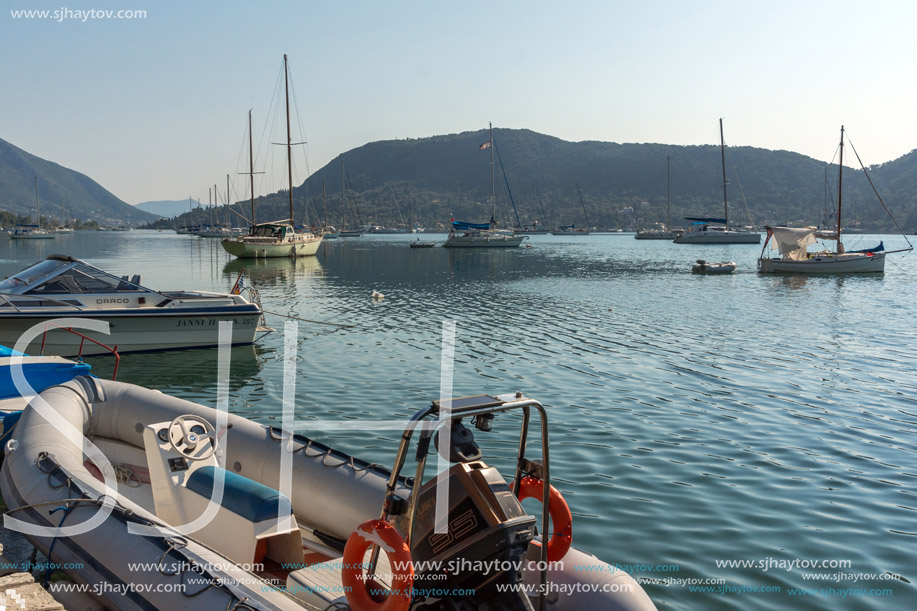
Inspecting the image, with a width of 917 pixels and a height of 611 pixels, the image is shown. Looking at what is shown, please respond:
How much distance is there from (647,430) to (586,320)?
12.7 m

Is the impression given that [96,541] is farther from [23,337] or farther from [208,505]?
[23,337]

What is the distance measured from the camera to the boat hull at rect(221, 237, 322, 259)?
55.2m

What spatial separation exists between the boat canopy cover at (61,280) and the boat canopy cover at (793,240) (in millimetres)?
41933

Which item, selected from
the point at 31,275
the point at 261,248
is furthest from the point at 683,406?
the point at 261,248

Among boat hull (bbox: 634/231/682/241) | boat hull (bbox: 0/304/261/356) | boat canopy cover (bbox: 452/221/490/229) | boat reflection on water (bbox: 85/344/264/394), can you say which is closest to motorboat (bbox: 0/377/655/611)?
boat reflection on water (bbox: 85/344/264/394)

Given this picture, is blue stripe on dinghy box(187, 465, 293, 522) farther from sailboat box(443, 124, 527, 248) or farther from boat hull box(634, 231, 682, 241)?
boat hull box(634, 231, 682, 241)

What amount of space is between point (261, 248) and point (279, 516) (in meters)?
53.0

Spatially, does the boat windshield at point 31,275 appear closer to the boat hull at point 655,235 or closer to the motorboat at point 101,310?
the motorboat at point 101,310

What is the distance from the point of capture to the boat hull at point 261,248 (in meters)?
55.2

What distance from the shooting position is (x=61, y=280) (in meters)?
16.2

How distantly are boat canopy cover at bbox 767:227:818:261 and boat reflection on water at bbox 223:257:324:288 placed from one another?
32508 mm

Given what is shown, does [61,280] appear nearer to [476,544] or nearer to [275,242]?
[476,544]

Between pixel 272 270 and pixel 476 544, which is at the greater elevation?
pixel 272 270

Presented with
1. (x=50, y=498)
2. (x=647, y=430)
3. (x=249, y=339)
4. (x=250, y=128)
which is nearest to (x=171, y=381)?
(x=249, y=339)
